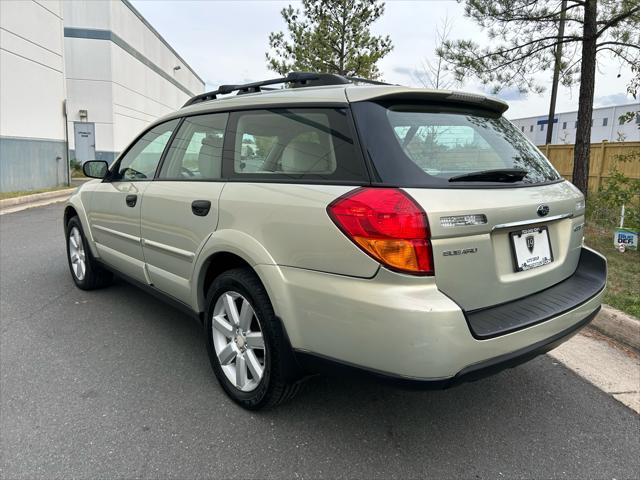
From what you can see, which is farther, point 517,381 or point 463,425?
point 517,381

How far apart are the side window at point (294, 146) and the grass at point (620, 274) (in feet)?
9.97

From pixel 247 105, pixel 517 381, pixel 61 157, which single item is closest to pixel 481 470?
pixel 517 381

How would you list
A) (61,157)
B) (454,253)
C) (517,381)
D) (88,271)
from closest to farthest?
(454,253), (517,381), (88,271), (61,157)

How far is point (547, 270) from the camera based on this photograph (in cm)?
241

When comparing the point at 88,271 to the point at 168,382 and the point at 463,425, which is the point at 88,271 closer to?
the point at 168,382

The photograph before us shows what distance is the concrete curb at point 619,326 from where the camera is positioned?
3514 millimetres

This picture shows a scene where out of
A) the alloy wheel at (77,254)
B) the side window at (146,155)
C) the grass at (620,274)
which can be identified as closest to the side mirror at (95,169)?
the side window at (146,155)

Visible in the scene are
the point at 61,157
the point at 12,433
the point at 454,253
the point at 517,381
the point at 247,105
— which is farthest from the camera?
the point at 61,157

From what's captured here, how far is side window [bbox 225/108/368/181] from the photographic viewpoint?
7.15 feet

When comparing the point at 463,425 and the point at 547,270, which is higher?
the point at 547,270

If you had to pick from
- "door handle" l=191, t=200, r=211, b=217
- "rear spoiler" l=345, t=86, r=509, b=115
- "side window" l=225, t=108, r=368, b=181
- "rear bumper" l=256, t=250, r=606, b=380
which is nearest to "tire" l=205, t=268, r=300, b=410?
"rear bumper" l=256, t=250, r=606, b=380

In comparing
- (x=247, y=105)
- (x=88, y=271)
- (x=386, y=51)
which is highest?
(x=386, y=51)

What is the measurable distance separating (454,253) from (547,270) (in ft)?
2.49

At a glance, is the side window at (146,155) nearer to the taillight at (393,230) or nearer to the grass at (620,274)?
the taillight at (393,230)
